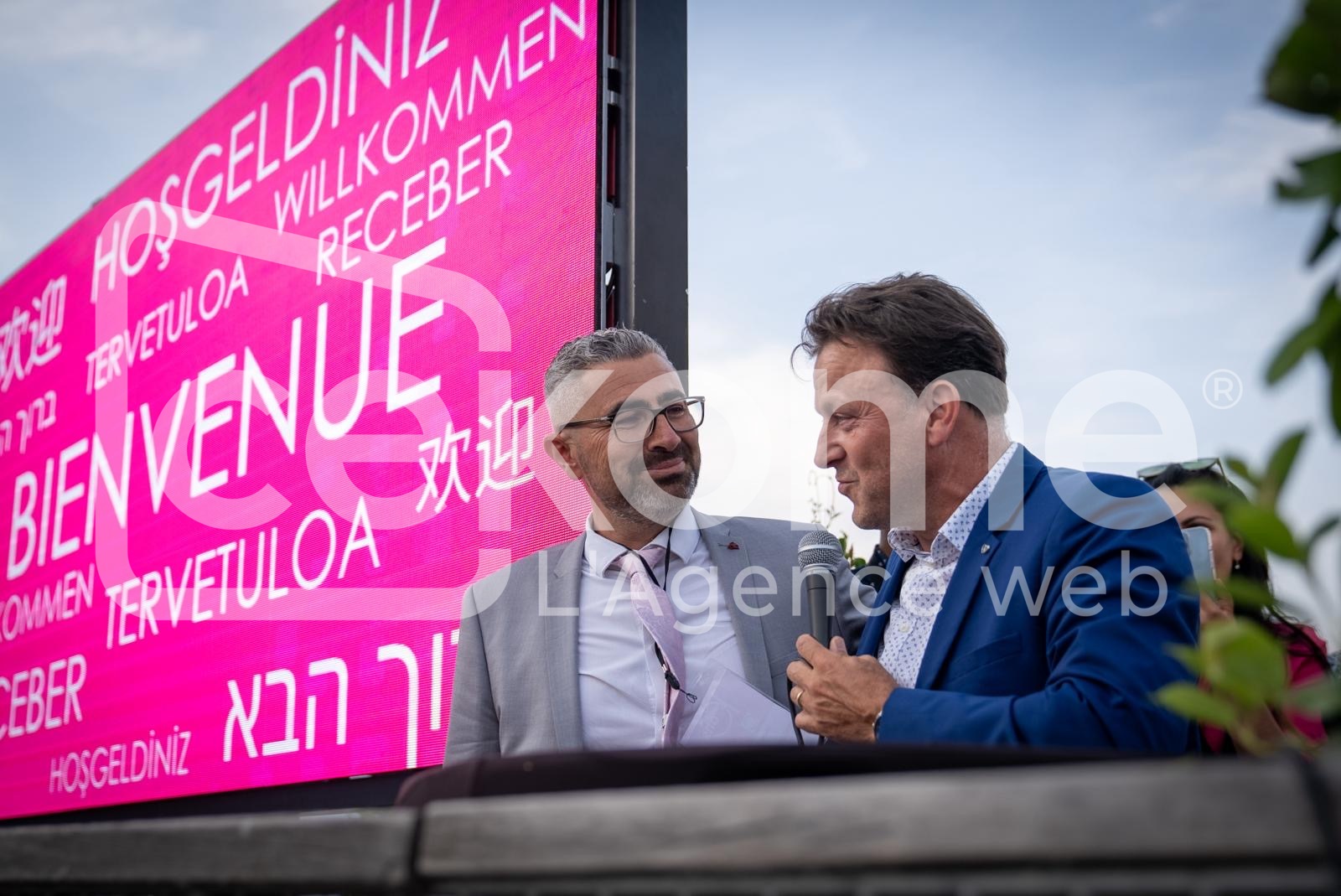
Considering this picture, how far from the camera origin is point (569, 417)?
257 centimetres

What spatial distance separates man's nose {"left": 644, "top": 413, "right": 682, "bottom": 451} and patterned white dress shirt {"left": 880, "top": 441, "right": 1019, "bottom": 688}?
0.68 meters

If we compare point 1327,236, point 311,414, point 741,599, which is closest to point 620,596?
point 741,599

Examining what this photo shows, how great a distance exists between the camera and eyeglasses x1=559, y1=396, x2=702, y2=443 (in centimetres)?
254

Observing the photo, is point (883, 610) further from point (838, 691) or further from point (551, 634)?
point (551, 634)

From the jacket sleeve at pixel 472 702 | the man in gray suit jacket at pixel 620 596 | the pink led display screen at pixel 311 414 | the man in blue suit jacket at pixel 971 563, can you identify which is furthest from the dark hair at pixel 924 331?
the jacket sleeve at pixel 472 702

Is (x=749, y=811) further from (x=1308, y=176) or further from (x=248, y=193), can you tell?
(x=248, y=193)

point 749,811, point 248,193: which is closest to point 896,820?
point 749,811

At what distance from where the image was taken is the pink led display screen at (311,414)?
2727 mm

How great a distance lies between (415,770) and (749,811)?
92.6 inches

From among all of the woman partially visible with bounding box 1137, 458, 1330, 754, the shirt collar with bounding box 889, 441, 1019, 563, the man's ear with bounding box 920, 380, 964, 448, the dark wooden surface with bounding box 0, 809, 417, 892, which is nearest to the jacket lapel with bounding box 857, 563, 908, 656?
the shirt collar with bounding box 889, 441, 1019, 563

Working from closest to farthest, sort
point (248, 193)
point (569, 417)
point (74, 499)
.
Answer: point (569, 417)
point (248, 193)
point (74, 499)

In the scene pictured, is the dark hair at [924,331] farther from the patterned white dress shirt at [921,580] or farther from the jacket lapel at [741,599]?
the jacket lapel at [741,599]

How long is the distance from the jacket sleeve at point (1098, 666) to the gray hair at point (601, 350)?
1128 mm

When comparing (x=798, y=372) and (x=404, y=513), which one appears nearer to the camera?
(x=798, y=372)
